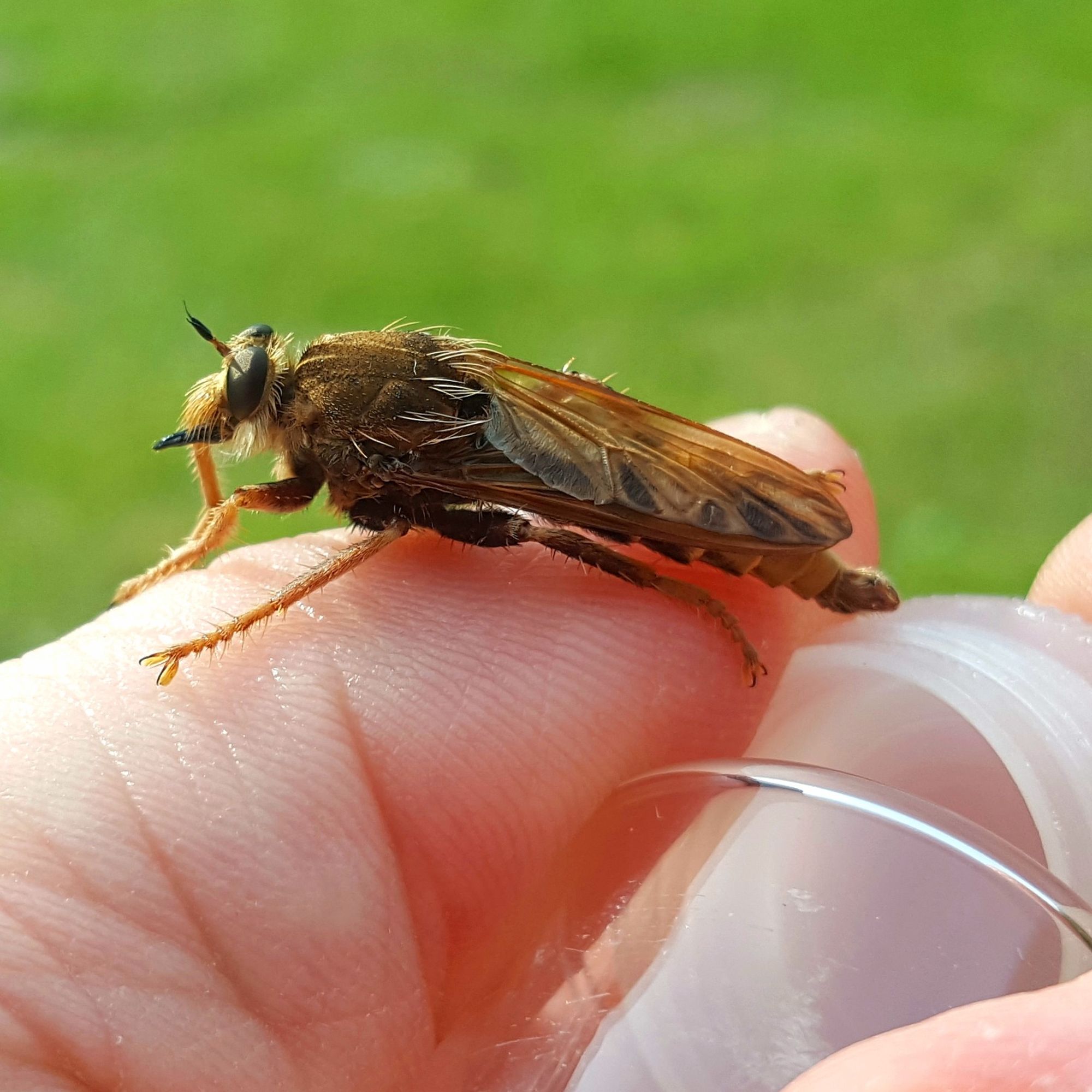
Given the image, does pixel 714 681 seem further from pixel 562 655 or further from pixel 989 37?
pixel 989 37

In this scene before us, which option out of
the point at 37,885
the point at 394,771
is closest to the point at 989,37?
the point at 394,771

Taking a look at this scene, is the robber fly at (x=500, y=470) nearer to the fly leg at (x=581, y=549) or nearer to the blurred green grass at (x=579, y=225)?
the fly leg at (x=581, y=549)

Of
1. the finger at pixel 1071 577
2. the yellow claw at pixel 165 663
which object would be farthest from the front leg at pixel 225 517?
the finger at pixel 1071 577

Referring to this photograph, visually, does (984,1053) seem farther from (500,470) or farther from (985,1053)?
(500,470)

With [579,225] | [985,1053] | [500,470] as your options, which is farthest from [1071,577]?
[579,225]

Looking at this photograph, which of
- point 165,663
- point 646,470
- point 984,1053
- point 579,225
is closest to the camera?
point 984,1053

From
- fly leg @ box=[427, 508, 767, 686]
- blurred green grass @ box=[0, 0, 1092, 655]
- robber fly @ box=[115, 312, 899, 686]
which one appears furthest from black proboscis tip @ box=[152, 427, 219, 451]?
blurred green grass @ box=[0, 0, 1092, 655]
